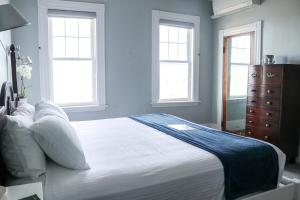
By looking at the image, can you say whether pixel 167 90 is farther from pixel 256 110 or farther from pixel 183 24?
pixel 256 110

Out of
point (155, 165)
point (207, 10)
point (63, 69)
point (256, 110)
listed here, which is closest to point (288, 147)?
point (256, 110)

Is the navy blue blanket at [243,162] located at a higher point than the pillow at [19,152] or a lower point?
lower

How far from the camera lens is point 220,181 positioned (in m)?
1.64

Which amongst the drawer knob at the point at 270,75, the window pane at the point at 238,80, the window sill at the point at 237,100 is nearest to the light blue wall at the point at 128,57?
the window sill at the point at 237,100

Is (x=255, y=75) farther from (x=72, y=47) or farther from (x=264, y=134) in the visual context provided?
(x=72, y=47)

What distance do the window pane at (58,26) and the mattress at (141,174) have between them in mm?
2524

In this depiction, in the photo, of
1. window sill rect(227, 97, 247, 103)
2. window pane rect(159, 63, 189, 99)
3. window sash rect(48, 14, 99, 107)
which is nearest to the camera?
window sash rect(48, 14, 99, 107)

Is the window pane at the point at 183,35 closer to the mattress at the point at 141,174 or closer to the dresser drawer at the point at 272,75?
the dresser drawer at the point at 272,75

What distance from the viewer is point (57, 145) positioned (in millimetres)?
1500

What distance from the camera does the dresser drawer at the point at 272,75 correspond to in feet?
10.8

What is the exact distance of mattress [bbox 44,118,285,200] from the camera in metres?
1.35

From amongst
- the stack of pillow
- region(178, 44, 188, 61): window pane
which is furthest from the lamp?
region(178, 44, 188, 61): window pane

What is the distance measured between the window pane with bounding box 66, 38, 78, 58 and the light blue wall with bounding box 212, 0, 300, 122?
2928 millimetres

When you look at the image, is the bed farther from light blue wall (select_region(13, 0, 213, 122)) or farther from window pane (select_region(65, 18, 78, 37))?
window pane (select_region(65, 18, 78, 37))
